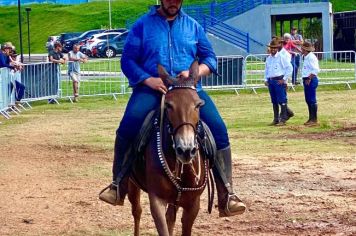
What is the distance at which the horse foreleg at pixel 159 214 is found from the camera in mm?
7488

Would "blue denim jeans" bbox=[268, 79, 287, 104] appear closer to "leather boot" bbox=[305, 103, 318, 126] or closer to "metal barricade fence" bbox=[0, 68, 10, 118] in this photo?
"leather boot" bbox=[305, 103, 318, 126]

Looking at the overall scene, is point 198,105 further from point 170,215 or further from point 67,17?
point 67,17

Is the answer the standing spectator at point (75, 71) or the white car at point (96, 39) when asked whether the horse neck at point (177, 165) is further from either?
the white car at point (96, 39)

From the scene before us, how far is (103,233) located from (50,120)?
14.1 m

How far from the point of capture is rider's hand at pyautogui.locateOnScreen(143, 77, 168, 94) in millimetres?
7703

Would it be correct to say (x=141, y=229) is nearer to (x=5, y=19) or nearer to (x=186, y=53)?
(x=186, y=53)

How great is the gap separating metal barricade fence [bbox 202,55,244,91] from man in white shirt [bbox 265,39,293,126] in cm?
975

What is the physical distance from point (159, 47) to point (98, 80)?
2538 cm

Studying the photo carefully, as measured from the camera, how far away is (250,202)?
37.7ft

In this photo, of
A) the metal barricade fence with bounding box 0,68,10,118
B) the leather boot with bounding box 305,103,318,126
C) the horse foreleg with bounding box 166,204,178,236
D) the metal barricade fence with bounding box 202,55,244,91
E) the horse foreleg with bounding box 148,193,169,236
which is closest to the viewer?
the horse foreleg with bounding box 148,193,169,236

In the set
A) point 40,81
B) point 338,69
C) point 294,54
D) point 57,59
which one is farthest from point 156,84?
point 338,69

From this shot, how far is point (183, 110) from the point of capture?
7.21 meters

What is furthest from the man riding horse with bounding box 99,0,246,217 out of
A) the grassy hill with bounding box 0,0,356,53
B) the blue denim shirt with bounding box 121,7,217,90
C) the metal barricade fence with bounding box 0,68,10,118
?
the grassy hill with bounding box 0,0,356,53

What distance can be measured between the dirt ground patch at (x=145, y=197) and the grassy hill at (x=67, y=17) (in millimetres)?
52598
